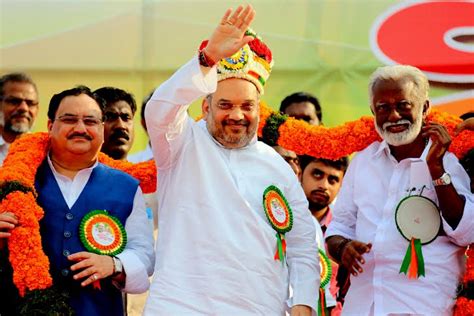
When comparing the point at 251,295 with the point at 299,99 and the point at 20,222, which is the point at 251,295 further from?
the point at 299,99

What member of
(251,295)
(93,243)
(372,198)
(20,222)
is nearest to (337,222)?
(372,198)

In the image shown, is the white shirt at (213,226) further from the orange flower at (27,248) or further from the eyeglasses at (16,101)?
the eyeglasses at (16,101)

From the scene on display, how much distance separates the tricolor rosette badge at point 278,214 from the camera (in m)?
5.16

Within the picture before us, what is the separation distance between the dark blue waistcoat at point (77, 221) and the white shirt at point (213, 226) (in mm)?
291

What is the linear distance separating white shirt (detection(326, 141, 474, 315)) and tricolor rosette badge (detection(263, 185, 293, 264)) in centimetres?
57

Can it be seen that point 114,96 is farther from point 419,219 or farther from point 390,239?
point 419,219

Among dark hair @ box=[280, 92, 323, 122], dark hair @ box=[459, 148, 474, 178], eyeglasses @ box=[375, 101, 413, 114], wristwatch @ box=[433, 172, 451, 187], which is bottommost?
wristwatch @ box=[433, 172, 451, 187]

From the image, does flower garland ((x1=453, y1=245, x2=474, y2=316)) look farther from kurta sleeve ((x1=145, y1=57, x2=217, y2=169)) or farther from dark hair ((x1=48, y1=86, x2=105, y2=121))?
dark hair ((x1=48, y1=86, x2=105, y2=121))

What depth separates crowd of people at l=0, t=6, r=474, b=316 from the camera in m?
5.00

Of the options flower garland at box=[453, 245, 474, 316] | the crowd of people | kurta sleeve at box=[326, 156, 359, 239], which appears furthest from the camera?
kurta sleeve at box=[326, 156, 359, 239]

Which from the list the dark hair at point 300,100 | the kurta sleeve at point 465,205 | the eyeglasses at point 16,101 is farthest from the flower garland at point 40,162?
the eyeglasses at point 16,101

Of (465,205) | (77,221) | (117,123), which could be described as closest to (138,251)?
(77,221)

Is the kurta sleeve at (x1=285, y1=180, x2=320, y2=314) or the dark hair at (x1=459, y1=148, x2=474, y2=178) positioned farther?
the dark hair at (x1=459, y1=148, x2=474, y2=178)

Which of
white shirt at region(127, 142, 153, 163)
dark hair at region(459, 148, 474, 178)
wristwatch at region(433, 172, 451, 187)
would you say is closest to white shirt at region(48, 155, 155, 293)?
wristwatch at region(433, 172, 451, 187)
